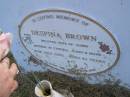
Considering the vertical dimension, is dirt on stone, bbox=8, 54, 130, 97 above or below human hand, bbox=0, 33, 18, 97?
below

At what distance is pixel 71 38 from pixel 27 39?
32 centimetres

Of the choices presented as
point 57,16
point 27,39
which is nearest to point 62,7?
point 57,16

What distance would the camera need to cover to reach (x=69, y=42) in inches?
89.5

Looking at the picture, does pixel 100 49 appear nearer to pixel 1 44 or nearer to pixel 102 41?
pixel 102 41

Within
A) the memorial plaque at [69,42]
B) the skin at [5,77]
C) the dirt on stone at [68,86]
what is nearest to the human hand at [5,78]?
the skin at [5,77]

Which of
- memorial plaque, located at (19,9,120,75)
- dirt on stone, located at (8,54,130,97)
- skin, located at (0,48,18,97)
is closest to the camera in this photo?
skin, located at (0,48,18,97)

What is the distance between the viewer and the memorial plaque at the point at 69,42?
214cm

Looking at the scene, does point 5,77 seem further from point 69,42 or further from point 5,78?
point 69,42

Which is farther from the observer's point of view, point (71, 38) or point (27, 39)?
point (27, 39)

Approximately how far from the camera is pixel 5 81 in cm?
162

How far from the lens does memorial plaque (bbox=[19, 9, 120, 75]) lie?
214 cm

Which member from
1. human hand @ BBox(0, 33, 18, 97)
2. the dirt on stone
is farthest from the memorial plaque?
human hand @ BBox(0, 33, 18, 97)

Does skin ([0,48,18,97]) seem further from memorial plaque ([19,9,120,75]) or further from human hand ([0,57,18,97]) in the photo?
memorial plaque ([19,9,120,75])

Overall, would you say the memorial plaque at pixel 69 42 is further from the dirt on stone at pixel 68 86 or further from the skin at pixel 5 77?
the skin at pixel 5 77
